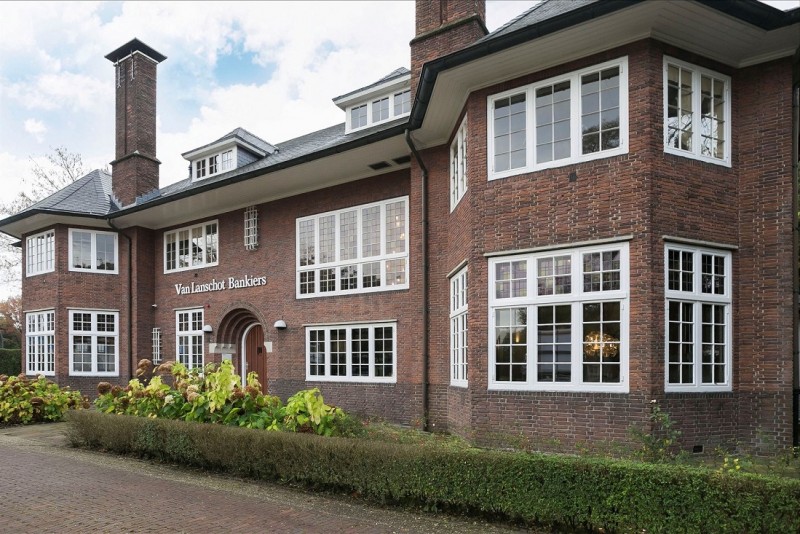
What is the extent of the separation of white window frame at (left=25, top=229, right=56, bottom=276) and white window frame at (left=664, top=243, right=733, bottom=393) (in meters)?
18.8

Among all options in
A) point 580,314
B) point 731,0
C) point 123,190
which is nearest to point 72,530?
point 580,314

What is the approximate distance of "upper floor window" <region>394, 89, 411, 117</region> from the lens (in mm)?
14445

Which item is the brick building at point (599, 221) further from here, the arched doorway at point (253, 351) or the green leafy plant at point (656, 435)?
the arched doorway at point (253, 351)

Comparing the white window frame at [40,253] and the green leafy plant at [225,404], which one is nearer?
the green leafy plant at [225,404]

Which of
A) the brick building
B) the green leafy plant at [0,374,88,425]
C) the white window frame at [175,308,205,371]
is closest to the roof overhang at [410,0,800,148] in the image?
the brick building

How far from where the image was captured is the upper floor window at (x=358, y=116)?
50.3ft

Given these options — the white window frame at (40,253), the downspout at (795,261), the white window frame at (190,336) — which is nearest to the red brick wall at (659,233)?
the downspout at (795,261)

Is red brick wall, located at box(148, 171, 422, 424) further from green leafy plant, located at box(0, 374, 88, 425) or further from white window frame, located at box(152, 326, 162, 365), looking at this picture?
green leafy plant, located at box(0, 374, 88, 425)

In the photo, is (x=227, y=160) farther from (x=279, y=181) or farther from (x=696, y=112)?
(x=696, y=112)

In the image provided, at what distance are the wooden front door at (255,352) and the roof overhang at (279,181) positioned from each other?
3.88m

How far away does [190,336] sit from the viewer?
58.1ft

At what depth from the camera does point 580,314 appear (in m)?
8.43

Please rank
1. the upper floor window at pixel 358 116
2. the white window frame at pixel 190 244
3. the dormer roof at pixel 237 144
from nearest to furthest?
the upper floor window at pixel 358 116, the white window frame at pixel 190 244, the dormer roof at pixel 237 144

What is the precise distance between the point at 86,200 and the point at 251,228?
748 cm
